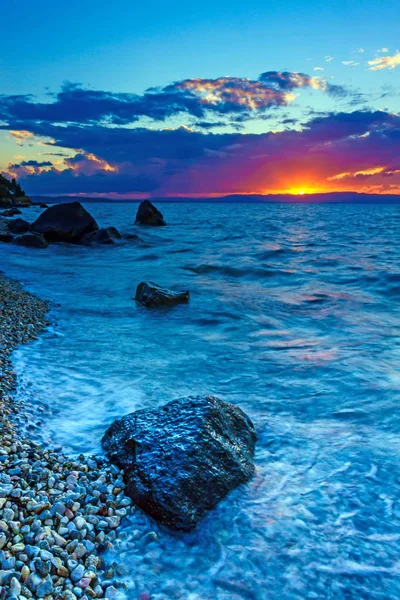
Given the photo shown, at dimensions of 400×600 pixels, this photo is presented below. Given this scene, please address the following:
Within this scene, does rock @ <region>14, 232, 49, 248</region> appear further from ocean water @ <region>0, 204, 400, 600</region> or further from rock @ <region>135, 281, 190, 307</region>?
rock @ <region>135, 281, 190, 307</region>

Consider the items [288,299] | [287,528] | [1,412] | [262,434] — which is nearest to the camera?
[287,528]

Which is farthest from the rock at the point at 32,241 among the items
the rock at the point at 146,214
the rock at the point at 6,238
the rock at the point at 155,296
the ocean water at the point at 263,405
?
the rock at the point at 146,214

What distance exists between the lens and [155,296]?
1121 cm

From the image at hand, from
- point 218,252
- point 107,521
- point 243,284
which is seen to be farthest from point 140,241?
point 107,521

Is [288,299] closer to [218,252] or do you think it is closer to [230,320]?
[230,320]

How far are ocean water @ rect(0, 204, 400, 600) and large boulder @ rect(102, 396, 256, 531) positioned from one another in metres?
0.14

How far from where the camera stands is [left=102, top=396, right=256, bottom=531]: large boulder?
3.54 m

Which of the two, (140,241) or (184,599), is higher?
(140,241)

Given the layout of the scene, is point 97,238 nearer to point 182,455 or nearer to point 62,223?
point 62,223

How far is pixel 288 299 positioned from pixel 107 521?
34.6 feet

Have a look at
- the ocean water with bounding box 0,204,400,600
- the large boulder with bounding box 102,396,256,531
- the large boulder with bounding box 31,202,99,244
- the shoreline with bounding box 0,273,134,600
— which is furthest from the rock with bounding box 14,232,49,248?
the large boulder with bounding box 102,396,256,531

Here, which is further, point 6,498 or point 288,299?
point 288,299

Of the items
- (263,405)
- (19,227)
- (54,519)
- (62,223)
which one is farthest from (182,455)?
(19,227)

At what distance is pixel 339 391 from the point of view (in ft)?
20.4
